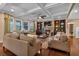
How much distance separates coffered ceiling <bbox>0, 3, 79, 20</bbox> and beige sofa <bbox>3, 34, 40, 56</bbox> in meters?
0.43

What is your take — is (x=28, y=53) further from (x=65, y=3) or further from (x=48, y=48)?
(x=65, y=3)

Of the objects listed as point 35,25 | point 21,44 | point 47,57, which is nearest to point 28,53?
point 21,44

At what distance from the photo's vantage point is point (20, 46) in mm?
2035

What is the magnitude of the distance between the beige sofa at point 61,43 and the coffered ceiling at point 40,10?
382 mm

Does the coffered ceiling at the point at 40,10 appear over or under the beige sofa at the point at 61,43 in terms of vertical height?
over

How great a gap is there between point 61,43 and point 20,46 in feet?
2.46

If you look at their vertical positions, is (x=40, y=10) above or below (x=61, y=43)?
above

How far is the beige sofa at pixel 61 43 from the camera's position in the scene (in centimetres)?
203

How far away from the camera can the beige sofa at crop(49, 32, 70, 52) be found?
2.03 m

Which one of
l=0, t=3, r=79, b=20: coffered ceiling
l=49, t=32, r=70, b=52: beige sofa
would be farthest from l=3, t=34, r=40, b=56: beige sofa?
l=0, t=3, r=79, b=20: coffered ceiling

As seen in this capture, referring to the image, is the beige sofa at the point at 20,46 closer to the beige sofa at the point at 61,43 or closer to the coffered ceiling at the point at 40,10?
the beige sofa at the point at 61,43

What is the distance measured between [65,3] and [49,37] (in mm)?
689

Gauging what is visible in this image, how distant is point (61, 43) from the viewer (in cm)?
205

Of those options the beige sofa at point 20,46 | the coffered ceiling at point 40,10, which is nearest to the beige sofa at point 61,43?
the beige sofa at point 20,46
